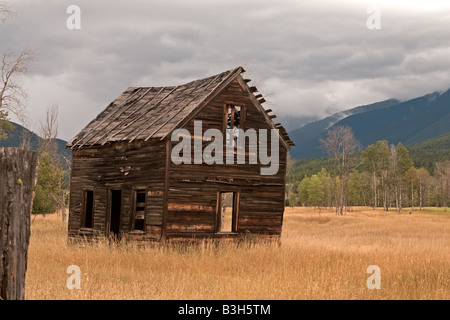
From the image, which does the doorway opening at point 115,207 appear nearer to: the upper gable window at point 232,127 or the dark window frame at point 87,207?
the dark window frame at point 87,207

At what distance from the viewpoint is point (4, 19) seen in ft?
74.2

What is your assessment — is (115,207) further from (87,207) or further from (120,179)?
(120,179)

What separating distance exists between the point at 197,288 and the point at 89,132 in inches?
577

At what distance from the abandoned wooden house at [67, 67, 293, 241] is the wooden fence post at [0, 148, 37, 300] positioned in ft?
37.7

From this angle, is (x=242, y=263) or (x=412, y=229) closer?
(x=242, y=263)

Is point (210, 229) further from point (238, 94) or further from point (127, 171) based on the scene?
point (238, 94)

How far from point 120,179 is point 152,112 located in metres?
2.94

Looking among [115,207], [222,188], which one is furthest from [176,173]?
[115,207]

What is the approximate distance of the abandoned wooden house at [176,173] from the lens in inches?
700

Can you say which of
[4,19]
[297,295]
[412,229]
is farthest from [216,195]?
[412,229]

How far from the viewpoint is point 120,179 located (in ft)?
65.4

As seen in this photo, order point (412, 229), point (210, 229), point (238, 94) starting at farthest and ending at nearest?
point (412, 229) → point (238, 94) → point (210, 229)

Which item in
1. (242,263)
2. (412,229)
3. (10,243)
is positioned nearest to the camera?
(10,243)

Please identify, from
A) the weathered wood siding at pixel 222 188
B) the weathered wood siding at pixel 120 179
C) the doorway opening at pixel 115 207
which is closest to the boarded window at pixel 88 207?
the weathered wood siding at pixel 120 179
